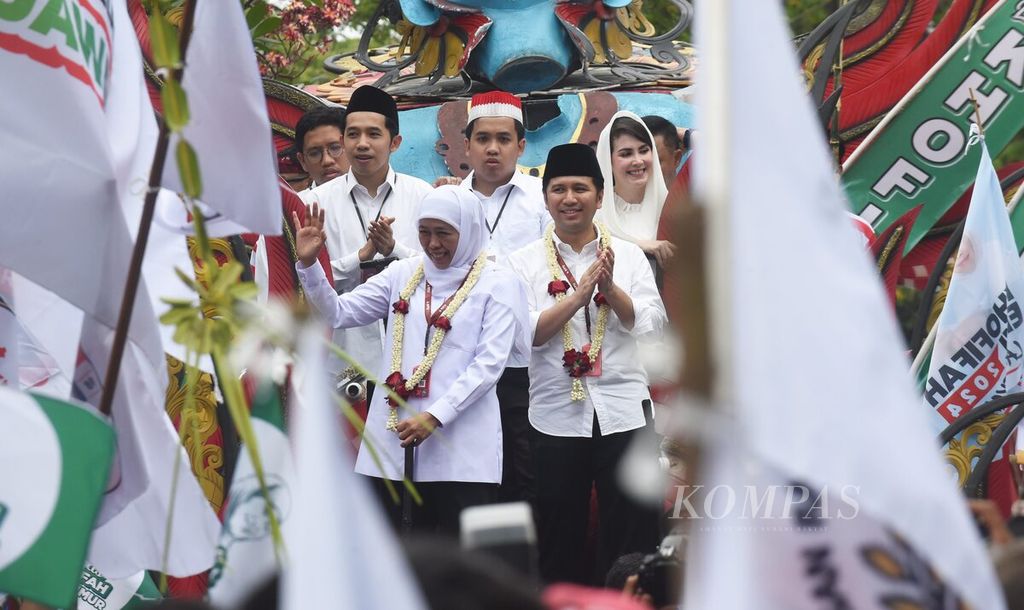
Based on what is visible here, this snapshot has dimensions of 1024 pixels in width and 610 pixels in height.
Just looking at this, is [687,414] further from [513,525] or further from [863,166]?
[863,166]

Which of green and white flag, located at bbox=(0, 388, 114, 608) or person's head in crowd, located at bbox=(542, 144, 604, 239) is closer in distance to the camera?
green and white flag, located at bbox=(0, 388, 114, 608)

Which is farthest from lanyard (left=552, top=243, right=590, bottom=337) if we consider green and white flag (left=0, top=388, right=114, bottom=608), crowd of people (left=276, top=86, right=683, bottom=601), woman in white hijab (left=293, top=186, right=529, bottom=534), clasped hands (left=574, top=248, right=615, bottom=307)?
green and white flag (left=0, top=388, right=114, bottom=608)

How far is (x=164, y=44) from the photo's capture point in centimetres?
329

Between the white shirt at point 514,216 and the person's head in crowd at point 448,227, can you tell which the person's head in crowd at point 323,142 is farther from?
the person's head in crowd at point 448,227

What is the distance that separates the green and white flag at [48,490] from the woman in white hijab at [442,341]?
2756mm

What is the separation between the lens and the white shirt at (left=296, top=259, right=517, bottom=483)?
6363 millimetres

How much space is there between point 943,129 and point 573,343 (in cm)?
292

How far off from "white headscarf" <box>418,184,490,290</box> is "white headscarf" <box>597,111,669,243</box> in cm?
84

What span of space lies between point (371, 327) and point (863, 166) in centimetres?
273

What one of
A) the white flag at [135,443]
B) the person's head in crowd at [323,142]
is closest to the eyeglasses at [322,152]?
the person's head in crowd at [323,142]

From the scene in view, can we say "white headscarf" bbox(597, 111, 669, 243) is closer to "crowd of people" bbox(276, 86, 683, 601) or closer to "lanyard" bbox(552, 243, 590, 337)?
"crowd of people" bbox(276, 86, 683, 601)


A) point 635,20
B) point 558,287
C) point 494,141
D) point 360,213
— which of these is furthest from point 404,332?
point 635,20

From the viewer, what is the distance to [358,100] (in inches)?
303

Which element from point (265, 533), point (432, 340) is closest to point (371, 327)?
point (432, 340)
